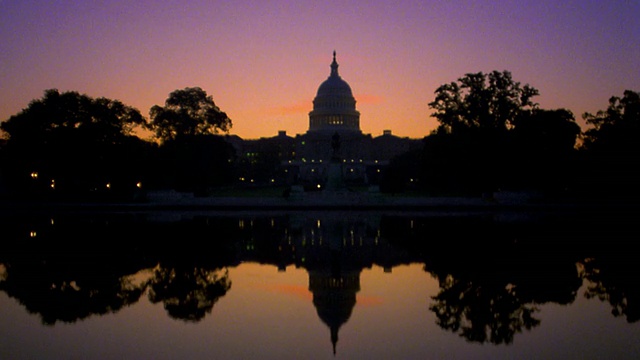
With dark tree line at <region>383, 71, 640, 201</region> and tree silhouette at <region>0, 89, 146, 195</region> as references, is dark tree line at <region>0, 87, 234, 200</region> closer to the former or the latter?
tree silhouette at <region>0, 89, 146, 195</region>

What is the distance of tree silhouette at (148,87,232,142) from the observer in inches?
2313

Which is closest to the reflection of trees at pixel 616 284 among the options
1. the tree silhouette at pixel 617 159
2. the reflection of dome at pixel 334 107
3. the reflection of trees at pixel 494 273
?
the reflection of trees at pixel 494 273

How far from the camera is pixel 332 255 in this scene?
705 inches

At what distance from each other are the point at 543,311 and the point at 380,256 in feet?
22.5

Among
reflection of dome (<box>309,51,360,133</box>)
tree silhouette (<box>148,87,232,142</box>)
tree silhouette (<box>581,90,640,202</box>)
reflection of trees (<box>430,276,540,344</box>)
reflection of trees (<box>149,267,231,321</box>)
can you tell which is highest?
reflection of dome (<box>309,51,360,133</box>)

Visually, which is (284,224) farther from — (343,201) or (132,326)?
(132,326)

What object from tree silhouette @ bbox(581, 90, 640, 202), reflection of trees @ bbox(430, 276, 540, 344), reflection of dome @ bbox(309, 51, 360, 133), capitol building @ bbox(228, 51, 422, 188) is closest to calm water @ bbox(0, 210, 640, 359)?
reflection of trees @ bbox(430, 276, 540, 344)

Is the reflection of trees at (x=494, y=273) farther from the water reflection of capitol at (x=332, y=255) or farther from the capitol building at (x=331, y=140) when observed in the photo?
the capitol building at (x=331, y=140)

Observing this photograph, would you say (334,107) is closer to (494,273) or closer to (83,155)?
(83,155)

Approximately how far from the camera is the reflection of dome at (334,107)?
426 feet

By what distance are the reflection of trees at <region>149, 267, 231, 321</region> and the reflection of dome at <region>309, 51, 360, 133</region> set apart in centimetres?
11554

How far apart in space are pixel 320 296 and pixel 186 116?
1902 inches

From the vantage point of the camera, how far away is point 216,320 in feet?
34.9

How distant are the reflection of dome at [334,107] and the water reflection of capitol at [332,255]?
100929 mm
